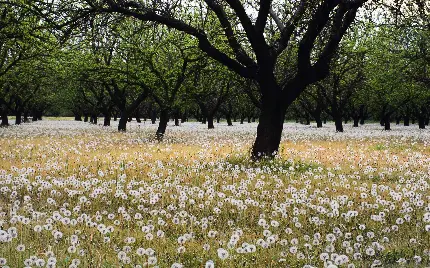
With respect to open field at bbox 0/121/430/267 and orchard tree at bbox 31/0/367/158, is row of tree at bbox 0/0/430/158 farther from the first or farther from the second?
open field at bbox 0/121/430/267

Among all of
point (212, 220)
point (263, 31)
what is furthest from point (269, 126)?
point (212, 220)

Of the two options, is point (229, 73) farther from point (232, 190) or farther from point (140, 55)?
point (232, 190)

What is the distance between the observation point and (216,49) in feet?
46.8

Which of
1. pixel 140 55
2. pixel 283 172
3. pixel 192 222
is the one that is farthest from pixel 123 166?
pixel 140 55

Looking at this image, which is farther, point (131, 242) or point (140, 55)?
point (140, 55)

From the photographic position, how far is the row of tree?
12.9 m

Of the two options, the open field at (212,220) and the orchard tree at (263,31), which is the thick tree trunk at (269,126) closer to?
the orchard tree at (263,31)

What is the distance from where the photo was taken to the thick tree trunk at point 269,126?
1427 cm

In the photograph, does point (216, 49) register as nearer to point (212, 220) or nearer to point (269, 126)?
point (269, 126)

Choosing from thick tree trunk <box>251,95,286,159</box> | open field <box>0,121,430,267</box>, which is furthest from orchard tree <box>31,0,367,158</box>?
open field <box>0,121,430,267</box>

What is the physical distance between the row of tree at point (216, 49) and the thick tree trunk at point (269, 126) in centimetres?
4

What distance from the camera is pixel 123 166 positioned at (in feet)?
40.0

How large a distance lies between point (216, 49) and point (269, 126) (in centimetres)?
341

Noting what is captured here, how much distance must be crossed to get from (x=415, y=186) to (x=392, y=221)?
2.67 m
